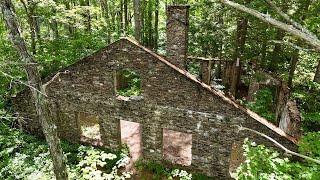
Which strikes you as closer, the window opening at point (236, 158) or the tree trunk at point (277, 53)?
the window opening at point (236, 158)

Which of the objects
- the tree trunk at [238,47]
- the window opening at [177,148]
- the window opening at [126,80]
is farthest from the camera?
the window opening at [126,80]

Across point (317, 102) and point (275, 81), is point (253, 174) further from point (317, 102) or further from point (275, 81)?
point (275, 81)

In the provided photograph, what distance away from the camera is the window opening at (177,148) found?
10898 mm

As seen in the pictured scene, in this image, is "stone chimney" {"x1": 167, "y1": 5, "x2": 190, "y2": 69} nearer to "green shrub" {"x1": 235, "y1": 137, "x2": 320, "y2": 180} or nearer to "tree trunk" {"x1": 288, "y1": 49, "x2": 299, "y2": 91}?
"tree trunk" {"x1": 288, "y1": 49, "x2": 299, "y2": 91}

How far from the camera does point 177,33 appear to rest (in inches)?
378

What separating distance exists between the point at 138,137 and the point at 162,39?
19877 mm

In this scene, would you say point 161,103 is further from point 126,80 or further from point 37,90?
point 126,80

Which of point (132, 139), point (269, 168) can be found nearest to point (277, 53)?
point (132, 139)

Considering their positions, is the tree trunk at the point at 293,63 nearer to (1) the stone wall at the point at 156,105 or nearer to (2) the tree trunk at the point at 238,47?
(2) the tree trunk at the point at 238,47

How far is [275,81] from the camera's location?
13.9m

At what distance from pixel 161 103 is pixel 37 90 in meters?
5.04

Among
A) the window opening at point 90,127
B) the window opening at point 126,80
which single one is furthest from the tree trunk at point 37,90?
the window opening at point 126,80

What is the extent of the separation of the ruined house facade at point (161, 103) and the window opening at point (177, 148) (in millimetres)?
653

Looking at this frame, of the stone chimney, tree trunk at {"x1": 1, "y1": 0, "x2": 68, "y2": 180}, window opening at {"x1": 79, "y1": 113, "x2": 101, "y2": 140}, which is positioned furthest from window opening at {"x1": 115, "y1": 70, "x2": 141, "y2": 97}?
tree trunk at {"x1": 1, "y1": 0, "x2": 68, "y2": 180}
